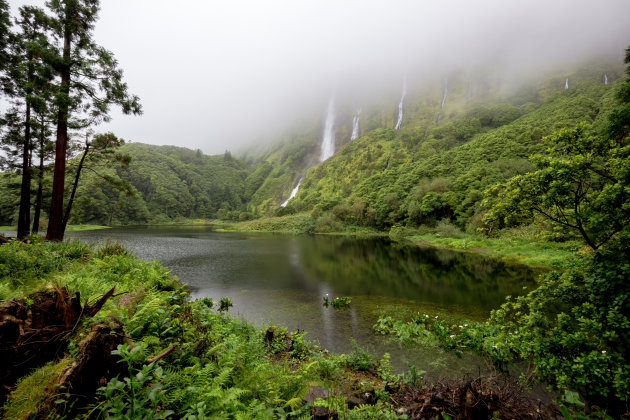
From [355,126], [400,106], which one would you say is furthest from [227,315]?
[355,126]

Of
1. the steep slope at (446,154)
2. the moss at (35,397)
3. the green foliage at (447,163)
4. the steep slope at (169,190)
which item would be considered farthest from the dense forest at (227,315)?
the steep slope at (169,190)

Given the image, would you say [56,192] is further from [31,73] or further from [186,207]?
[186,207]

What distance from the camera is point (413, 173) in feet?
230

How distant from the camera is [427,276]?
1989 cm

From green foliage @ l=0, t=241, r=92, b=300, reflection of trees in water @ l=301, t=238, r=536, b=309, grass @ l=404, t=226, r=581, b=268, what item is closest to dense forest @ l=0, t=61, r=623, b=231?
grass @ l=404, t=226, r=581, b=268

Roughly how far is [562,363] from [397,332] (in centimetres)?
492

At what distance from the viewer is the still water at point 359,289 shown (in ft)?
30.6

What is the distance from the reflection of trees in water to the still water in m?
0.06

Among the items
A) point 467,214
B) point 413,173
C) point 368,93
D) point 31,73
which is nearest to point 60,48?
point 31,73

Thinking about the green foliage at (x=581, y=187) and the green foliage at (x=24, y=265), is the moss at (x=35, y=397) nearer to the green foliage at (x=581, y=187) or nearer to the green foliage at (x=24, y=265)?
the green foliage at (x=24, y=265)

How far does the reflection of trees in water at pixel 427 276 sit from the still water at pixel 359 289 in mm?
60

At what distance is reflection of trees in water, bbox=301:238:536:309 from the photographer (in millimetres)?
15367

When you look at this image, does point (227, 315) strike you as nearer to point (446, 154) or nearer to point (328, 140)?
point (446, 154)

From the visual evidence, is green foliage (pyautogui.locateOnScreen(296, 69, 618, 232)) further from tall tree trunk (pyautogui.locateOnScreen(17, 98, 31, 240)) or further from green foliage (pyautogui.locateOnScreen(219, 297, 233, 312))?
tall tree trunk (pyautogui.locateOnScreen(17, 98, 31, 240))
